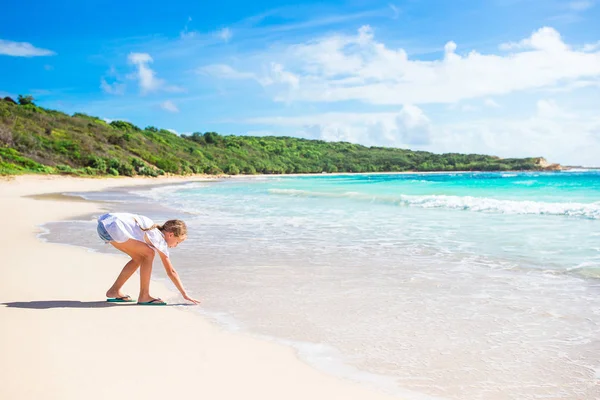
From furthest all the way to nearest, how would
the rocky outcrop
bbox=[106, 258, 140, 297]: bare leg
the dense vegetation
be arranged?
1. the rocky outcrop
2. the dense vegetation
3. bbox=[106, 258, 140, 297]: bare leg

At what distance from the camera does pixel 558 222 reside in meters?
13.2

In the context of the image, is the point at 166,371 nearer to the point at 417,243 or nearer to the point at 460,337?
the point at 460,337

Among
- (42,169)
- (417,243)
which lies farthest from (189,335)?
(42,169)

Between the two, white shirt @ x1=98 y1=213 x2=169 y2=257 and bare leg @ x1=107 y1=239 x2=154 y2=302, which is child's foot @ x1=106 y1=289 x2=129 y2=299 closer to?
bare leg @ x1=107 y1=239 x2=154 y2=302

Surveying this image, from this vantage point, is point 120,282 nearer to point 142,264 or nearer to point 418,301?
point 142,264

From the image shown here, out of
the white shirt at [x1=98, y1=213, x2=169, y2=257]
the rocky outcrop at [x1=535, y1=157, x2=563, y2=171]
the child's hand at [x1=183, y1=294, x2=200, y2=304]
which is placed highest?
the rocky outcrop at [x1=535, y1=157, x2=563, y2=171]

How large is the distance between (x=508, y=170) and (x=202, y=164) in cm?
7159

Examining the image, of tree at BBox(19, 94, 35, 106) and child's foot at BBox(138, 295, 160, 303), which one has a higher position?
tree at BBox(19, 94, 35, 106)

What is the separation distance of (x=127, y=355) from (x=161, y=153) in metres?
62.4

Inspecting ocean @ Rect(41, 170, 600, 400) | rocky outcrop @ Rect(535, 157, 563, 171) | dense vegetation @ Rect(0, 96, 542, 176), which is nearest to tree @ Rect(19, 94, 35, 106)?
dense vegetation @ Rect(0, 96, 542, 176)

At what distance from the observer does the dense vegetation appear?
37938mm

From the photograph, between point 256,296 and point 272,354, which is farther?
point 256,296

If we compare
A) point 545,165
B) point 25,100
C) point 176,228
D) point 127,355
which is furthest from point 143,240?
point 545,165

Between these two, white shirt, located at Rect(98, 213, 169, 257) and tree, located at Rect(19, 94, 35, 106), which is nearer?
white shirt, located at Rect(98, 213, 169, 257)
